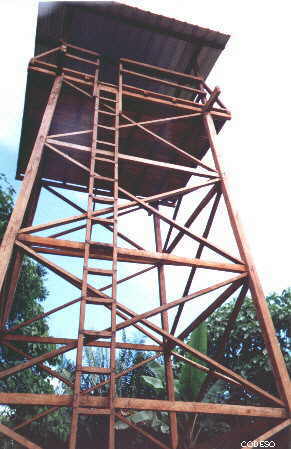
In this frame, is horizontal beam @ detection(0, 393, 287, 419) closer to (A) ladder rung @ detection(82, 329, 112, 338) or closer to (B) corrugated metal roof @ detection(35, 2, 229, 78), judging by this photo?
(A) ladder rung @ detection(82, 329, 112, 338)

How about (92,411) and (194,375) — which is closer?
(92,411)

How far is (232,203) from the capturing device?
5.07m

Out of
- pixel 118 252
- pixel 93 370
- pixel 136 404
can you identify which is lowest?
pixel 136 404

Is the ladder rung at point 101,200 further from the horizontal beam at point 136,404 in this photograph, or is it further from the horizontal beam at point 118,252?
the horizontal beam at point 136,404

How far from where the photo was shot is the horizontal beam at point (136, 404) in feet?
9.49

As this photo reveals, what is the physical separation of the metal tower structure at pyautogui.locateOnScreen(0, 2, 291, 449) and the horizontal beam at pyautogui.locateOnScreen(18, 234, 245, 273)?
0.02m

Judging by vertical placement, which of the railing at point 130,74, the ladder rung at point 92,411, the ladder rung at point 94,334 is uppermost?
the railing at point 130,74

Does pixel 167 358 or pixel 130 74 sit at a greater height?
pixel 130 74

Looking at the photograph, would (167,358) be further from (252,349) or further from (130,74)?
(130,74)

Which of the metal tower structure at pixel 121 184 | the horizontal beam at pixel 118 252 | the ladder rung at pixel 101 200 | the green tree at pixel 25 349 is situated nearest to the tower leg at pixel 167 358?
the metal tower structure at pixel 121 184

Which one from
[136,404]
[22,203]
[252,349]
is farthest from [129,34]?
[252,349]

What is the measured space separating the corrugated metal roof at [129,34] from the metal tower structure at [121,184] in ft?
0.08

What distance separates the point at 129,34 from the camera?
713 cm

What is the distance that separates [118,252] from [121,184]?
3882 mm
